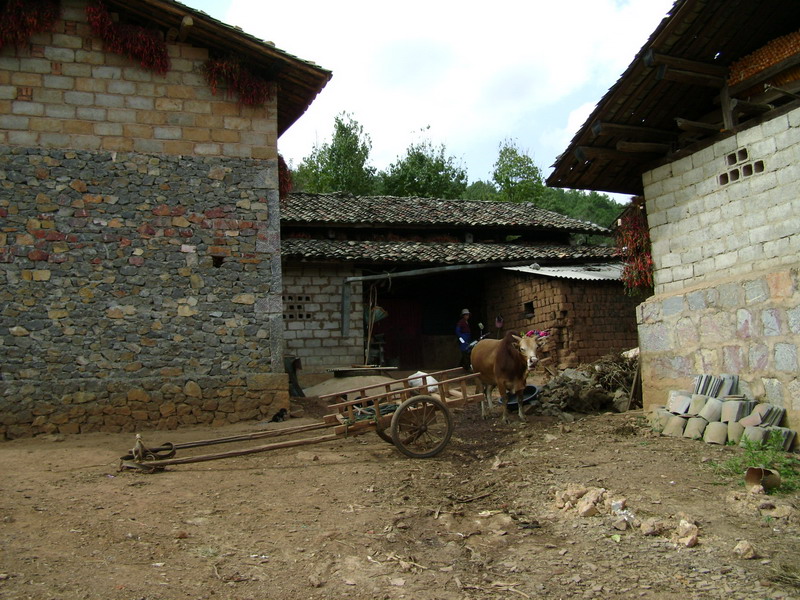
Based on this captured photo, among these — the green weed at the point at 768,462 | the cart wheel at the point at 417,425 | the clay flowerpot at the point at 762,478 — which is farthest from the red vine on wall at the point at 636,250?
the clay flowerpot at the point at 762,478

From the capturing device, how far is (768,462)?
5887 millimetres

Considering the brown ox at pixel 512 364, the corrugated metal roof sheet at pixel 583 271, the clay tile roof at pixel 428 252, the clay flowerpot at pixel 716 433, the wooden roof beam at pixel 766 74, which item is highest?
the wooden roof beam at pixel 766 74

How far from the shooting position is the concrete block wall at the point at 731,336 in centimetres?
668

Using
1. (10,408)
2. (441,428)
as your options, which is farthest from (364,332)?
(10,408)

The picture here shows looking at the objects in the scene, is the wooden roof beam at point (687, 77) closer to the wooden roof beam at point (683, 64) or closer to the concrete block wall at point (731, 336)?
the wooden roof beam at point (683, 64)

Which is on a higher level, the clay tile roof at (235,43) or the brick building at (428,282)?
the clay tile roof at (235,43)

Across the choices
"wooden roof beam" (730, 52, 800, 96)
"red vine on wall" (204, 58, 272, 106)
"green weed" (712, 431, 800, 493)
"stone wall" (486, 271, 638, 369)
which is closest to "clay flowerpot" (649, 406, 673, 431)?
"green weed" (712, 431, 800, 493)

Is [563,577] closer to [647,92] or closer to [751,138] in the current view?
[751,138]

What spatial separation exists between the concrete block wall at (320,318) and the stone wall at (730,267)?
8.37m

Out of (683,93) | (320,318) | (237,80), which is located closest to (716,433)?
(683,93)

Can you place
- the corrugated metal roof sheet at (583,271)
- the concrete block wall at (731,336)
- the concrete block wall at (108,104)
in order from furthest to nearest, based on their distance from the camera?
the corrugated metal roof sheet at (583,271)
the concrete block wall at (108,104)
the concrete block wall at (731,336)

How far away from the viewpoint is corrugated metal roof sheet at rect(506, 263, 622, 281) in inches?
584

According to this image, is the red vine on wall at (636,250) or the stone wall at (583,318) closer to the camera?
the red vine on wall at (636,250)

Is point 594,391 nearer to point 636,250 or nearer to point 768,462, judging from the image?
point 636,250
